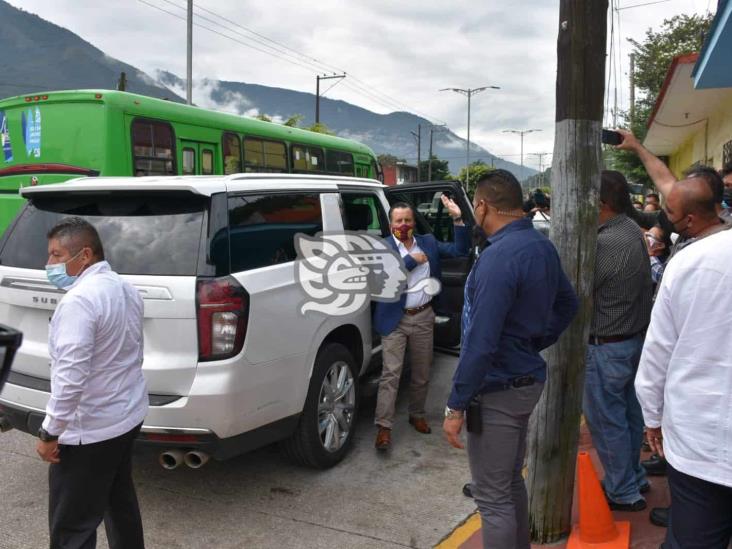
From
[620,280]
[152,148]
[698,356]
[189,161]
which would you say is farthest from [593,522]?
[189,161]

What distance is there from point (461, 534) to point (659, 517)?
1084 mm

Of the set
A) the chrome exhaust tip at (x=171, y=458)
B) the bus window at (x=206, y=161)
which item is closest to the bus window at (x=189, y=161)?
the bus window at (x=206, y=161)

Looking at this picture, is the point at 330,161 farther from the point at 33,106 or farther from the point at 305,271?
the point at 305,271

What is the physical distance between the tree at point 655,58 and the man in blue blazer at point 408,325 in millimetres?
20369

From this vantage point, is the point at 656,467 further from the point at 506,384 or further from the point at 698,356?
the point at 698,356

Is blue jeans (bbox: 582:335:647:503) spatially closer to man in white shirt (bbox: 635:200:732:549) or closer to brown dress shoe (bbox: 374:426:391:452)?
man in white shirt (bbox: 635:200:732:549)

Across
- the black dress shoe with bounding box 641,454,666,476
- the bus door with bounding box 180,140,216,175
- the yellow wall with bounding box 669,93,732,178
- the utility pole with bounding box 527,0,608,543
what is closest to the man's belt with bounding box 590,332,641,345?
the utility pole with bounding box 527,0,608,543

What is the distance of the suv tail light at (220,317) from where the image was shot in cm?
330

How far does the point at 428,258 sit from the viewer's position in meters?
4.99

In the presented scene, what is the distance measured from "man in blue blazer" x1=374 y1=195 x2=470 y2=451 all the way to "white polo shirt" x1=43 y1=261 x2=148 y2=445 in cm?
217

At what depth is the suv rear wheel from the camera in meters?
4.13

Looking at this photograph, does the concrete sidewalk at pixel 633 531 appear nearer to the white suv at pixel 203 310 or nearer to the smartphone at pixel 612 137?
the white suv at pixel 203 310

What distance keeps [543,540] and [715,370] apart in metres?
1.72

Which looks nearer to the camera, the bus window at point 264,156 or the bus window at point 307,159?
the bus window at point 264,156
